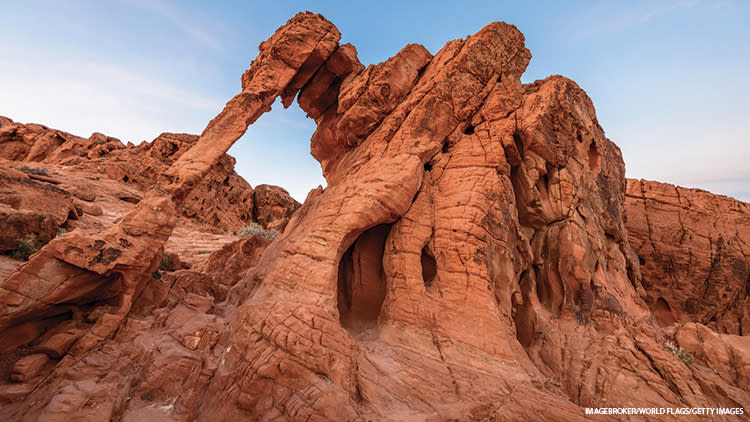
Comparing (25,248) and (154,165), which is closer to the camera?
(25,248)

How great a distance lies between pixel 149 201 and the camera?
7.98 m

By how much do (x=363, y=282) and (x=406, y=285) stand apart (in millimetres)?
→ 1922

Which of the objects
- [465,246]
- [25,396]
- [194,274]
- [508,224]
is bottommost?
[25,396]

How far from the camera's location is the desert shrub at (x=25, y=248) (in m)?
6.85

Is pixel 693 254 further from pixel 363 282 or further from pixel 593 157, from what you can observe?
pixel 363 282

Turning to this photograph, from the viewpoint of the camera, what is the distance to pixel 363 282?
10.0 m

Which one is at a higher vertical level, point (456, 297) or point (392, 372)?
point (456, 297)

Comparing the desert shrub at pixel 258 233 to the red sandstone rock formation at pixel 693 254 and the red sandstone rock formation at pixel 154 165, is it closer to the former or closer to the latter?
the red sandstone rock formation at pixel 154 165

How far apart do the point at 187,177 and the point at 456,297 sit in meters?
9.13

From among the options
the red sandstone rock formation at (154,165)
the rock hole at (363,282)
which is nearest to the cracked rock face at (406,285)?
the rock hole at (363,282)

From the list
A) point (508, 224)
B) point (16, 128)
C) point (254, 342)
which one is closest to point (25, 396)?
point (254, 342)

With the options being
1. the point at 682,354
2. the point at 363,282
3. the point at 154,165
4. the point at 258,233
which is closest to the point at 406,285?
the point at 363,282

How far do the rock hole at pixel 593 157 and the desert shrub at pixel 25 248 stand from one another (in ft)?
68.6

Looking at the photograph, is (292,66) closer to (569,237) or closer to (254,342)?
(254,342)
